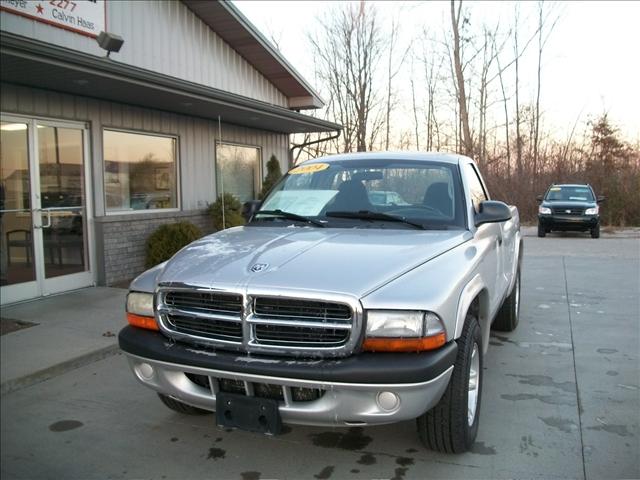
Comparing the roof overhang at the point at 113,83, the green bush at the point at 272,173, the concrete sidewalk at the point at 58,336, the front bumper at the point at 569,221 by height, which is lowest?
the concrete sidewalk at the point at 58,336

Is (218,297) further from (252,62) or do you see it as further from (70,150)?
(252,62)

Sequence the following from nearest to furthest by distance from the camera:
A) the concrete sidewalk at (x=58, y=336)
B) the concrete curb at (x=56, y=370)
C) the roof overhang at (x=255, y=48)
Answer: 1. the concrete curb at (x=56, y=370)
2. the concrete sidewalk at (x=58, y=336)
3. the roof overhang at (x=255, y=48)

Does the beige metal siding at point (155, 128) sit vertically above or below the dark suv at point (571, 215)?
above

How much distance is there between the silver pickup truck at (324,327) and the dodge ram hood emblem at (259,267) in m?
0.01

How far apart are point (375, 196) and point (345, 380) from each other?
6.13ft

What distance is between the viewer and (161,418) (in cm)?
403

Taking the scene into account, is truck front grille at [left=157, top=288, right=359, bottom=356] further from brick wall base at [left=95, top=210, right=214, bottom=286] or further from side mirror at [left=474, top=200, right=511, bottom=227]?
brick wall base at [left=95, top=210, right=214, bottom=286]

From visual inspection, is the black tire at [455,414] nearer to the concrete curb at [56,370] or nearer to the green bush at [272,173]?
the concrete curb at [56,370]

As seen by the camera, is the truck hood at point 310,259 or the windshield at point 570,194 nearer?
the truck hood at point 310,259

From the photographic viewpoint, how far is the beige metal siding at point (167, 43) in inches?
326

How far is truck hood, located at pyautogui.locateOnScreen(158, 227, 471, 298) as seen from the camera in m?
2.91

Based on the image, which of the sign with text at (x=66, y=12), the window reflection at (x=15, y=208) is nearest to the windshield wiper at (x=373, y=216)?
the window reflection at (x=15, y=208)

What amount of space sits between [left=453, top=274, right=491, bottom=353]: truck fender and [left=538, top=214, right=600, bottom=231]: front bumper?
1440cm

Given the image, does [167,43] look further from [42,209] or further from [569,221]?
[569,221]
